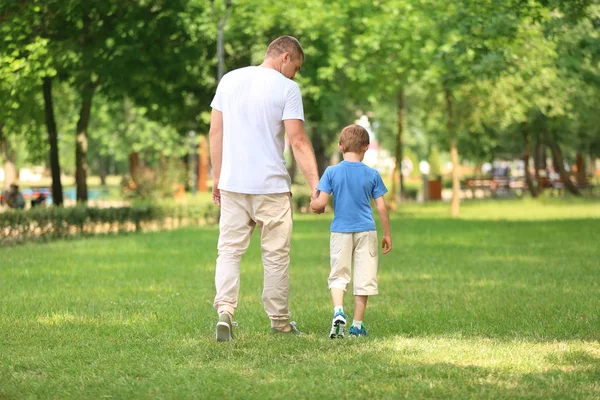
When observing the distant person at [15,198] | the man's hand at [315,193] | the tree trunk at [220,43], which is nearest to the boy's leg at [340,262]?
the man's hand at [315,193]

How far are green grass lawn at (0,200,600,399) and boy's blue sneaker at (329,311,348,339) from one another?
0.11 metres

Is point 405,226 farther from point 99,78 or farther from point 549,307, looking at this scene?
point 549,307

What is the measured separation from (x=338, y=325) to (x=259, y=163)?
4.29ft

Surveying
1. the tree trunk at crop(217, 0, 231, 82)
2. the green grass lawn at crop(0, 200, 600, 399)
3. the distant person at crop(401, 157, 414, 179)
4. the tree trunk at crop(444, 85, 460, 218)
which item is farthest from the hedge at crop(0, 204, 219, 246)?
the distant person at crop(401, 157, 414, 179)

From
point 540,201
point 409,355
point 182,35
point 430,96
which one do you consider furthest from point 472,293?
point 540,201

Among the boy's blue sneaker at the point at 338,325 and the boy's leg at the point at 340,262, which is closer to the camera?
the boy's blue sneaker at the point at 338,325

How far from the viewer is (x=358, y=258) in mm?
8500

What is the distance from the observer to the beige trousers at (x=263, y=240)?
832 centimetres

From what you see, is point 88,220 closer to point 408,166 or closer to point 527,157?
point 527,157

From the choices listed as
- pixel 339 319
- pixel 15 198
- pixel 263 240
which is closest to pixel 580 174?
pixel 15 198

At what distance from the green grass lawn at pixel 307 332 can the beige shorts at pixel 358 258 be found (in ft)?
1.37

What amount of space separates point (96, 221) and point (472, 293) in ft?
53.5

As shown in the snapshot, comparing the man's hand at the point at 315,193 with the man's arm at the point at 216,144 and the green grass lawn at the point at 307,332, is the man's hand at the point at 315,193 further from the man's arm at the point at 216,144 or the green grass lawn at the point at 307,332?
the green grass lawn at the point at 307,332

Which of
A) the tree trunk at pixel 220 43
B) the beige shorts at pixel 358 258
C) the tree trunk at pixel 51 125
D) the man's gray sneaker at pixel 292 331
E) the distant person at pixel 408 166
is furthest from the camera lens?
the distant person at pixel 408 166
